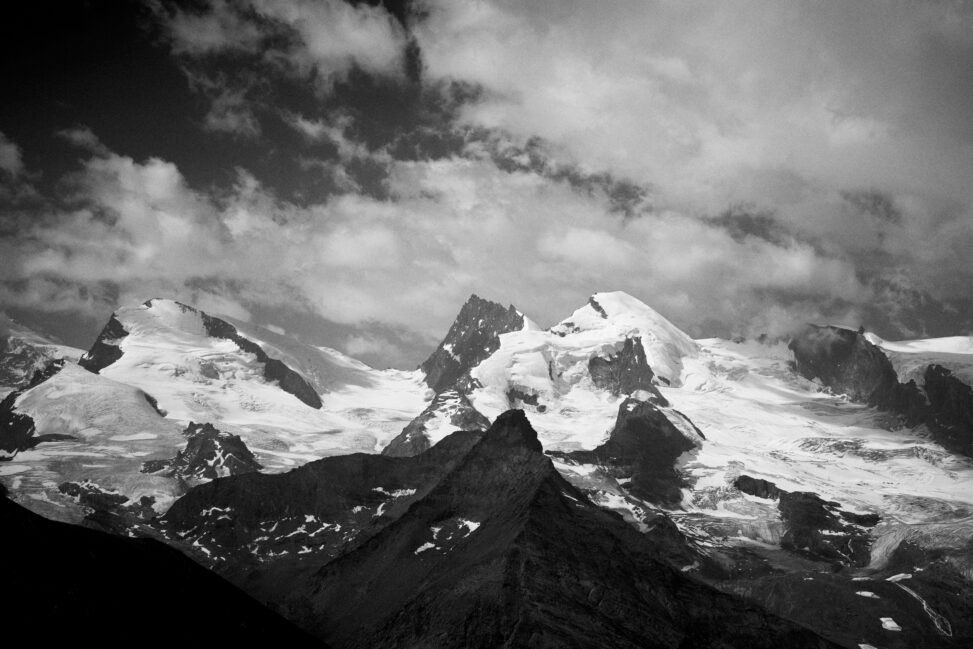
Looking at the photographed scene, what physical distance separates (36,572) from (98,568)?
7903mm

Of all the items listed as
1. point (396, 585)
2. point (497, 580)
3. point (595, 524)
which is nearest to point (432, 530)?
point (396, 585)

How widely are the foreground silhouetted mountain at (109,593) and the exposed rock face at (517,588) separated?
25.8 metres

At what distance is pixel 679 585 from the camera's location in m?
138

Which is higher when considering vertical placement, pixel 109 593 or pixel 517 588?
pixel 517 588

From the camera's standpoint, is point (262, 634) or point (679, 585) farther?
point (679, 585)

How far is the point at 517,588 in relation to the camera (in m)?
118

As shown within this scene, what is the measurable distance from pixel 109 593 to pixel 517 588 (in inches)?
2201

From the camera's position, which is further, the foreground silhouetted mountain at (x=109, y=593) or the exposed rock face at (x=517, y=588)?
the exposed rock face at (x=517, y=588)

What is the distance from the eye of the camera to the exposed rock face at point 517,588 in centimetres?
11319

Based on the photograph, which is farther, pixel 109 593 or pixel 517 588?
pixel 517 588

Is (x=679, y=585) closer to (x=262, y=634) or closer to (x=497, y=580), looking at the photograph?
(x=497, y=580)

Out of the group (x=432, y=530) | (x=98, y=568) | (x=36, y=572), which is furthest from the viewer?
(x=432, y=530)

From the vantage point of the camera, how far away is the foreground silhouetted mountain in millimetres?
76875

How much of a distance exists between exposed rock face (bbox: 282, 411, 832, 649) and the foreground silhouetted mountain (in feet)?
84.8
